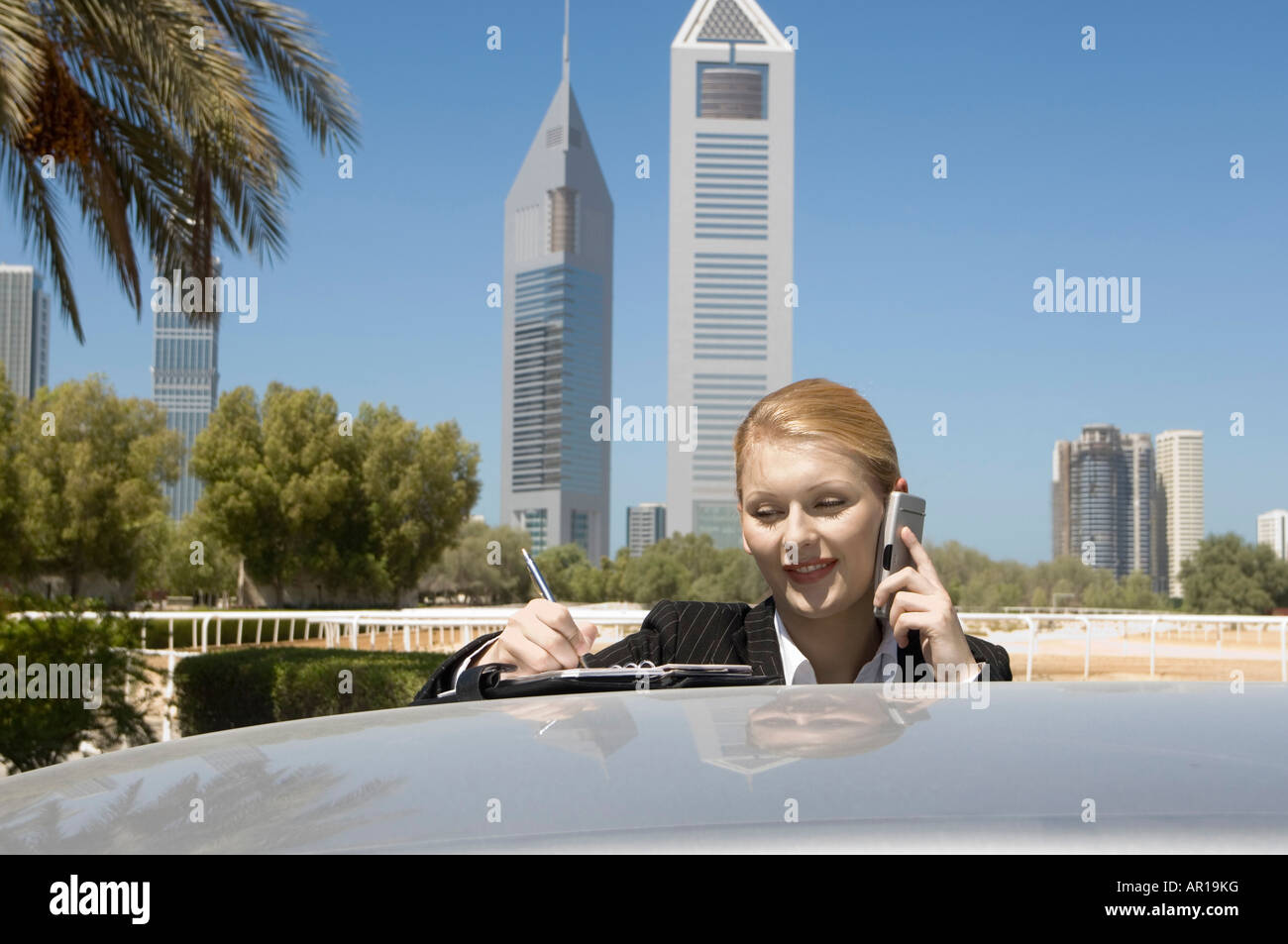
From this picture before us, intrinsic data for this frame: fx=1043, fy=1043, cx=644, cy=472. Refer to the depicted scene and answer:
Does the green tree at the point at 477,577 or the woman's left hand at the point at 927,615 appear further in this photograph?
the green tree at the point at 477,577

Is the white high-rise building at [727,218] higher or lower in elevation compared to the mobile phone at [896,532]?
higher

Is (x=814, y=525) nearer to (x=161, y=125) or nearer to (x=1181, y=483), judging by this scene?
(x=161, y=125)

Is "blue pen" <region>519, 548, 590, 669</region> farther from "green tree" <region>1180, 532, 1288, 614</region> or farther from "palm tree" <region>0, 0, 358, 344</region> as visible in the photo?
"green tree" <region>1180, 532, 1288, 614</region>

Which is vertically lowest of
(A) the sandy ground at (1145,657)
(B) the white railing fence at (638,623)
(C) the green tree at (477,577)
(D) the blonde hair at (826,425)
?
(C) the green tree at (477,577)

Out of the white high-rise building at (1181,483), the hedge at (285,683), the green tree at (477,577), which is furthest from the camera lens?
the white high-rise building at (1181,483)

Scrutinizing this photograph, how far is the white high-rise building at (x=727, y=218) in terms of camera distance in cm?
→ 17775

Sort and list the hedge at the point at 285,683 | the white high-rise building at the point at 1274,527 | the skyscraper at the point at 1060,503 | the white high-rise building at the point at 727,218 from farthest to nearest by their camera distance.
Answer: the white high-rise building at the point at 727,218
the white high-rise building at the point at 1274,527
the skyscraper at the point at 1060,503
the hedge at the point at 285,683

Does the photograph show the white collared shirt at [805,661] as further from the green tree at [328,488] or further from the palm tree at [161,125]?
the green tree at [328,488]

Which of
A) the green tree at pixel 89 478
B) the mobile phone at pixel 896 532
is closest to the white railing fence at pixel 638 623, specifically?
the mobile phone at pixel 896 532

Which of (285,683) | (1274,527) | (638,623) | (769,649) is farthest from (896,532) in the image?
(1274,527)

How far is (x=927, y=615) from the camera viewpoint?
6.67 feet

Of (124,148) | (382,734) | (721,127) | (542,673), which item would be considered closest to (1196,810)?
(382,734)

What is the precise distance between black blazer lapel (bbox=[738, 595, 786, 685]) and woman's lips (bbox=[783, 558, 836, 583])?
19 cm
